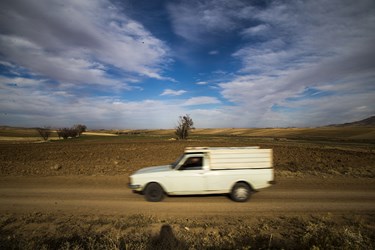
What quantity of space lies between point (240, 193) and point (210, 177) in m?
1.23

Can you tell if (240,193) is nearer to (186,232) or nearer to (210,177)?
(210,177)

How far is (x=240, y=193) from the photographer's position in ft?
26.1

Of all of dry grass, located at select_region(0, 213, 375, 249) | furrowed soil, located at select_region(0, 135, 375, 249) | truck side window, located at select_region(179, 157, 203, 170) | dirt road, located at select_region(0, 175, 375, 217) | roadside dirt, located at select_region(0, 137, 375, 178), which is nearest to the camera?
dry grass, located at select_region(0, 213, 375, 249)

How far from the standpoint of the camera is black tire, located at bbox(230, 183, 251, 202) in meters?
7.96

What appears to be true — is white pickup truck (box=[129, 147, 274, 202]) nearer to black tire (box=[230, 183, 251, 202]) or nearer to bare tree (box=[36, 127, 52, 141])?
black tire (box=[230, 183, 251, 202])

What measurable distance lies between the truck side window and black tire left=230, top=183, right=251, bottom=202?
151cm

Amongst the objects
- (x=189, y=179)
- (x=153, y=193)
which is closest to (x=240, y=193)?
(x=189, y=179)

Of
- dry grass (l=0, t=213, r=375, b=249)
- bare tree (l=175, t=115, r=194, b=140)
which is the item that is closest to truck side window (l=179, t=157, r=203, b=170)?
dry grass (l=0, t=213, r=375, b=249)

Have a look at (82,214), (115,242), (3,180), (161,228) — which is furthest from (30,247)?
(3,180)

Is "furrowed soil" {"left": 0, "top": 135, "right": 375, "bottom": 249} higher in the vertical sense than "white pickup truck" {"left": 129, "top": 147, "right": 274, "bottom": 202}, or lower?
lower

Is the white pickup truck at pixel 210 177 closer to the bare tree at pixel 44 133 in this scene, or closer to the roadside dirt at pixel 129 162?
the roadside dirt at pixel 129 162

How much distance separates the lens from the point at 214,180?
26.2 feet

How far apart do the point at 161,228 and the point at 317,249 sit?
12.0 feet

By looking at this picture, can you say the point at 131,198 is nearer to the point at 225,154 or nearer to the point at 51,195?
the point at 51,195
